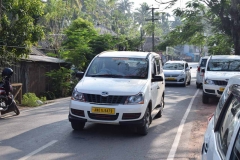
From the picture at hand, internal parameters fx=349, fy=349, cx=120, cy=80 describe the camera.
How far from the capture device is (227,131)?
3.04 m

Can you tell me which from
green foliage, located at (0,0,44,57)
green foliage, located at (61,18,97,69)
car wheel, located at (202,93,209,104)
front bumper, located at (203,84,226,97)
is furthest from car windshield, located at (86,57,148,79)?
A: green foliage, located at (61,18,97,69)

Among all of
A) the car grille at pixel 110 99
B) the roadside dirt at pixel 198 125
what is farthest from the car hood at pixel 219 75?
the car grille at pixel 110 99

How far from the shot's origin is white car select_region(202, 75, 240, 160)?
2.56 meters

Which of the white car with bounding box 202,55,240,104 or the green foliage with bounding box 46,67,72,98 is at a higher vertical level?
the white car with bounding box 202,55,240,104

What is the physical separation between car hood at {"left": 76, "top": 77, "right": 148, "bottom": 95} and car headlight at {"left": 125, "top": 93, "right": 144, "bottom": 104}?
0.28 feet

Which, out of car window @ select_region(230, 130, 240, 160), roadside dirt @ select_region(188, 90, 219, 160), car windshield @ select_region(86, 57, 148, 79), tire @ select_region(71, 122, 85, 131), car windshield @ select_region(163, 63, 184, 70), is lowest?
roadside dirt @ select_region(188, 90, 219, 160)

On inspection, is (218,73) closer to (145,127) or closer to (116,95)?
(145,127)

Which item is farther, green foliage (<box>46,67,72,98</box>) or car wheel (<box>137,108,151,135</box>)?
green foliage (<box>46,67,72,98</box>)

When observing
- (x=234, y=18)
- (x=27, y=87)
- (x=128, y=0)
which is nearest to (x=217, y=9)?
(x=234, y=18)

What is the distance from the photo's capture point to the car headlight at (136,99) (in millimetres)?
7520

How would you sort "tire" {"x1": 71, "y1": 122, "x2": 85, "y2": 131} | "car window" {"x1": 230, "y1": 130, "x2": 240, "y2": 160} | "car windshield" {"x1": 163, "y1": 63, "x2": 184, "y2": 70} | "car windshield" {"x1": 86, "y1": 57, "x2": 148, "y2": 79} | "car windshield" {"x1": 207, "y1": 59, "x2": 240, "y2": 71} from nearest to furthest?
"car window" {"x1": 230, "y1": 130, "x2": 240, "y2": 160} → "tire" {"x1": 71, "y1": 122, "x2": 85, "y2": 131} → "car windshield" {"x1": 86, "y1": 57, "x2": 148, "y2": 79} → "car windshield" {"x1": 207, "y1": 59, "x2": 240, "y2": 71} → "car windshield" {"x1": 163, "y1": 63, "x2": 184, "y2": 70}

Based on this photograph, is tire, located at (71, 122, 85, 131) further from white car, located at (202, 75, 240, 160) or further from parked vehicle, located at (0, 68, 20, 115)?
white car, located at (202, 75, 240, 160)

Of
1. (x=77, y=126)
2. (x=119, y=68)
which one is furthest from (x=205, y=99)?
(x=77, y=126)

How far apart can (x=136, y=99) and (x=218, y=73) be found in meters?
7.08
